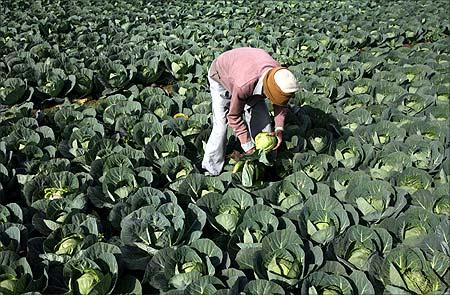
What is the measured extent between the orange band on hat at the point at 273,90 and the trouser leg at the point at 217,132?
858 millimetres

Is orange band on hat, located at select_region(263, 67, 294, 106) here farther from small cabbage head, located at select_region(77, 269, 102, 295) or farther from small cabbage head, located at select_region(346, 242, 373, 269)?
small cabbage head, located at select_region(77, 269, 102, 295)

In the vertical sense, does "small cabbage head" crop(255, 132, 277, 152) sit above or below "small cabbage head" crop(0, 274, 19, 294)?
above

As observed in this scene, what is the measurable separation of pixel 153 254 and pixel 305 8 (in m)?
11.3

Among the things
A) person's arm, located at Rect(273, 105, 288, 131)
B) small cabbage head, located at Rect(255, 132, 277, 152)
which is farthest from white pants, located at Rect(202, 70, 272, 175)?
small cabbage head, located at Rect(255, 132, 277, 152)

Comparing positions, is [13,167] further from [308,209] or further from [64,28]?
[64,28]

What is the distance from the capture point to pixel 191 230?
12.6 feet

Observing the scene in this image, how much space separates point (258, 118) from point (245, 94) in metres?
0.88

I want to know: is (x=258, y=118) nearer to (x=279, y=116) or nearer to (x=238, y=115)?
(x=279, y=116)

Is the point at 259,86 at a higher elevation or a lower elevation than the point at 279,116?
higher

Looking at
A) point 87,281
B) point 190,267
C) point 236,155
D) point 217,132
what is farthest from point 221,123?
point 87,281

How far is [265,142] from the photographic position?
4.39 m

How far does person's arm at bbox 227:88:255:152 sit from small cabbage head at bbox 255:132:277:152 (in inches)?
4.9

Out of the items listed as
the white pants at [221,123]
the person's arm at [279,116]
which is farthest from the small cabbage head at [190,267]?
the person's arm at [279,116]

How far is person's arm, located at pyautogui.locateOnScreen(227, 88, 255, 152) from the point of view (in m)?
4.07
